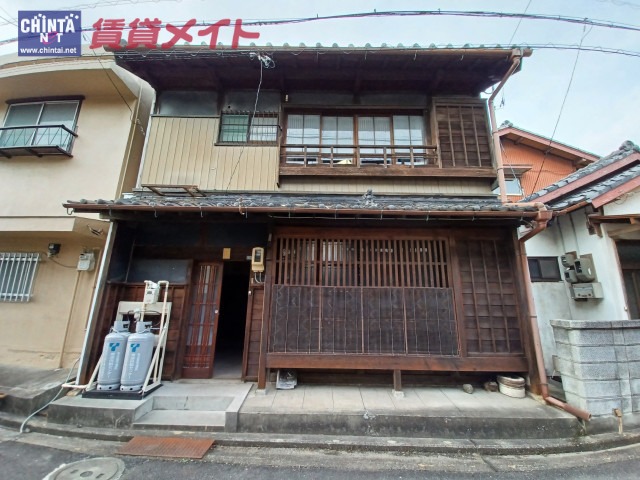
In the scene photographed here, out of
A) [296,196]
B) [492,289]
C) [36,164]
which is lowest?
[492,289]

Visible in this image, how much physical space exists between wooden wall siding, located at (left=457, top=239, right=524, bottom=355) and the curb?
1.30m

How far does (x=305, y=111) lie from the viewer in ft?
21.9

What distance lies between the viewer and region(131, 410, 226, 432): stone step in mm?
3656

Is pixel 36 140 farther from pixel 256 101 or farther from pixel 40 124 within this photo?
pixel 256 101

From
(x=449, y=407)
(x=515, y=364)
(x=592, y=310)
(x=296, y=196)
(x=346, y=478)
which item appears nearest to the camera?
(x=346, y=478)

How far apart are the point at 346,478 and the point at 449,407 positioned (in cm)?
194

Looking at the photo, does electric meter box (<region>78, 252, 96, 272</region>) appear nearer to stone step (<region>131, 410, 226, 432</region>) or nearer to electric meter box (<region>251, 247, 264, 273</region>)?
stone step (<region>131, 410, 226, 432</region>)

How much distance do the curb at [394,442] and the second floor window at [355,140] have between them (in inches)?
206

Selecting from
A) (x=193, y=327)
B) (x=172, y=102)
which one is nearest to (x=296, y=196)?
(x=193, y=327)

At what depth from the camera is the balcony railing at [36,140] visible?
6.15m

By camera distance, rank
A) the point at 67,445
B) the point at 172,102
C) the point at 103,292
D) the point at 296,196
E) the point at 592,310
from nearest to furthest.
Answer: the point at 67,445 → the point at 103,292 → the point at 592,310 → the point at 296,196 → the point at 172,102

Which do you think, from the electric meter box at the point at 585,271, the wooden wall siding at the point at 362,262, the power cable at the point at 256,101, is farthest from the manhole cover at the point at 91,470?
the electric meter box at the point at 585,271

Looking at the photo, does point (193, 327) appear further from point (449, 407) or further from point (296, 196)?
point (449, 407)

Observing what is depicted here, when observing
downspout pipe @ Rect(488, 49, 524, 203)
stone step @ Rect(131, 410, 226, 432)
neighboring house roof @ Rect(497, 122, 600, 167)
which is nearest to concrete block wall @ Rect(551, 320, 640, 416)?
downspout pipe @ Rect(488, 49, 524, 203)
